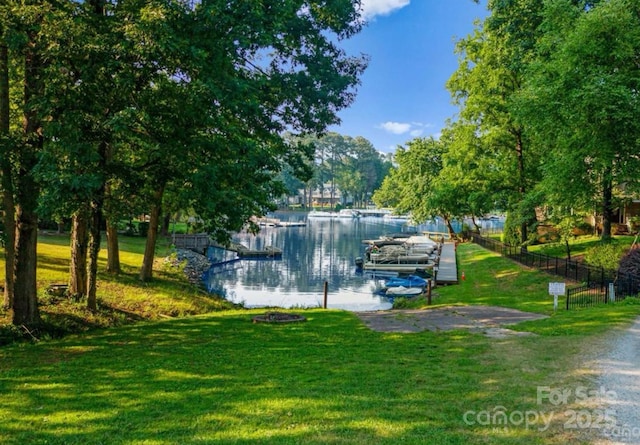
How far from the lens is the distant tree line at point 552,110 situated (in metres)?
15.4

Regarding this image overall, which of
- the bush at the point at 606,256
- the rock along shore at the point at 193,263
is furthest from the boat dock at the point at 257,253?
the bush at the point at 606,256

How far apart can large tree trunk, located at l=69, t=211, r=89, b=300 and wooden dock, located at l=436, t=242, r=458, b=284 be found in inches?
771

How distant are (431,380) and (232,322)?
7579 millimetres

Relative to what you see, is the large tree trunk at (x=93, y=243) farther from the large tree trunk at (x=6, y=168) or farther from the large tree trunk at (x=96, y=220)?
the large tree trunk at (x=6, y=168)

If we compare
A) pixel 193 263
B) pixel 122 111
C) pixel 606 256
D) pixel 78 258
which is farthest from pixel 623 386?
pixel 193 263

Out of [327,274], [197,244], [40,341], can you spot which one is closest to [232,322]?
[40,341]

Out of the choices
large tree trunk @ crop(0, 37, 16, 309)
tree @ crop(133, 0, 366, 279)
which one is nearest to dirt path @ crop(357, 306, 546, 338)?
tree @ crop(133, 0, 366, 279)

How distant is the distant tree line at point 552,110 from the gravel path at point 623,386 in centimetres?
992

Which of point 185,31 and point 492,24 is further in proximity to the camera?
point 492,24

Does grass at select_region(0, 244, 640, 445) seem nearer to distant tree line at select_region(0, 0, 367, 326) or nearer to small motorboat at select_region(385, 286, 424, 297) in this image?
distant tree line at select_region(0, 0, 367, 326)

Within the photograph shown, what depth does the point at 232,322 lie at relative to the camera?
41.0 feet

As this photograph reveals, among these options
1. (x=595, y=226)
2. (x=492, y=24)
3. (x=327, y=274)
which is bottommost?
(x=327, y=274)

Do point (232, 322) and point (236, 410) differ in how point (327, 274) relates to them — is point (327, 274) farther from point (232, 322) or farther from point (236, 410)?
point (236, 410)

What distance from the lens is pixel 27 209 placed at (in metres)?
9.14
